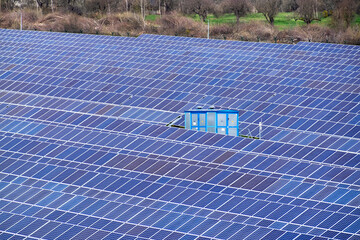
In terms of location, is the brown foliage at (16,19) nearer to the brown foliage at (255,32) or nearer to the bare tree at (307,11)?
the brown foliage at (255,32)

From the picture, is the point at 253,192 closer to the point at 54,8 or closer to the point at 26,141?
the point at 26,141

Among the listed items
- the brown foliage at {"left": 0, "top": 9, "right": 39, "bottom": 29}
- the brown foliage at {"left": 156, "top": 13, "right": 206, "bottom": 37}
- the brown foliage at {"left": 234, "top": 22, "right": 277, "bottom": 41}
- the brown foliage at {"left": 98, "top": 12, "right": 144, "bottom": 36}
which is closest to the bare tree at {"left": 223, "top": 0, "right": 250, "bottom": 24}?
the brown foliage at {"left": 156, "top": 13, "right": 206, "bottom": 37}

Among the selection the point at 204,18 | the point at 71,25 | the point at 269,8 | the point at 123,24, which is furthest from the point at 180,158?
the point at 204,18

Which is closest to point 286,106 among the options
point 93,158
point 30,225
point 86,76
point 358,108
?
point 358,108

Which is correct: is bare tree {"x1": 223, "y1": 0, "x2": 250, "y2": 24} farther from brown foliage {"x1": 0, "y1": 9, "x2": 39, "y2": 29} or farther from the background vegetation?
brown foliage {"x1": 0, "y1": 9, "x2": 39, "y2": 29}

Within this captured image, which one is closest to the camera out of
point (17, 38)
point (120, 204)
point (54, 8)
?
point (120, 204)

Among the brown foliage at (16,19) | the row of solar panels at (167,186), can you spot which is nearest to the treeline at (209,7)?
the brown foliage at (16,19)
